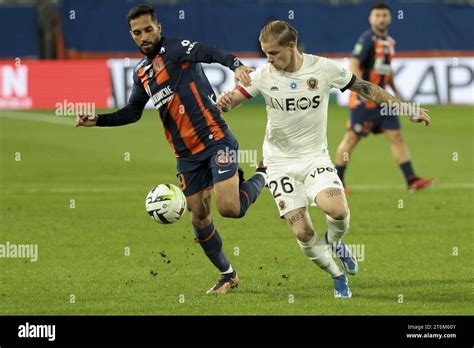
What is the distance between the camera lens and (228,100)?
8977 mm

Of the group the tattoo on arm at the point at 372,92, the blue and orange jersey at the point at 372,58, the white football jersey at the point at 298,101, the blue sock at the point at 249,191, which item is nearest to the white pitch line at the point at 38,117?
the blue and orange jersey at the point at 372,58

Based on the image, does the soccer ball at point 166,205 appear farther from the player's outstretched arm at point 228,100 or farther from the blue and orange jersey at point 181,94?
the player's outstretched arm at point 228,100

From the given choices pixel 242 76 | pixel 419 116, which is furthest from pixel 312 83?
pixel 419 116

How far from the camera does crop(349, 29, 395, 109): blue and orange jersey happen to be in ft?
52.2

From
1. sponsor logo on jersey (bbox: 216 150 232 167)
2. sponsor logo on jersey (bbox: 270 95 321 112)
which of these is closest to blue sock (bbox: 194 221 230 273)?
sponsor logo on jersey (bbox: 216 150 232 167)

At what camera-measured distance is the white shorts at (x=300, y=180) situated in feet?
30.4

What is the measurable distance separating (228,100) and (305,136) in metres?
0.81

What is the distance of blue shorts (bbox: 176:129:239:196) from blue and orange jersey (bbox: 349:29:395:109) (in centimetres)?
645

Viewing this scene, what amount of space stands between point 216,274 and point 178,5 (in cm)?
2554

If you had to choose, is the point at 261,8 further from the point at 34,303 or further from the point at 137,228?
the point at 34,303

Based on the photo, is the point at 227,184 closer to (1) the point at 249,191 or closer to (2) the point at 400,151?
(1) the point at 249,191

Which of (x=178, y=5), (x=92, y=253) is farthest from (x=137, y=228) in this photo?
(x=178, y=5)

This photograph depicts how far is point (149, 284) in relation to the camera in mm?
10023

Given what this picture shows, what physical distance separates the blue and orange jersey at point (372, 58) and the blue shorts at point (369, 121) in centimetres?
10
